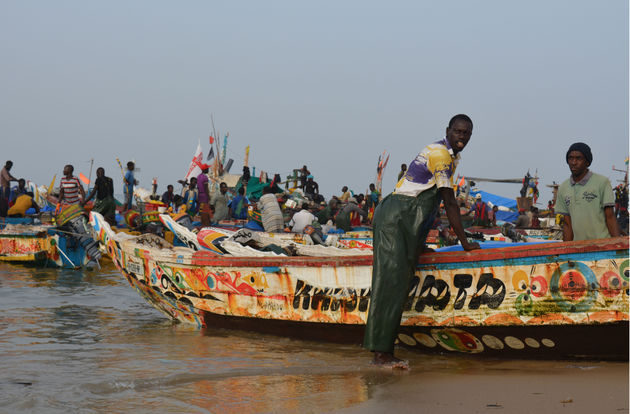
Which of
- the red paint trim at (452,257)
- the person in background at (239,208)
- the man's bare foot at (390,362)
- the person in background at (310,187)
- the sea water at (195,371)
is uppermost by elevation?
the person in background at (310,187)

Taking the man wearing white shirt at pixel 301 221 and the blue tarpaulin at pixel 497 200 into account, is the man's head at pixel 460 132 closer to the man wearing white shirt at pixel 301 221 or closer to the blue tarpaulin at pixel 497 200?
the man wearing white shirt at pixel 301 221

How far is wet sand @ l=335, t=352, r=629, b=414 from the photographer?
135 inches

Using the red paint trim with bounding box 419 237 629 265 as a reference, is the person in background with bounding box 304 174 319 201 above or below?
above

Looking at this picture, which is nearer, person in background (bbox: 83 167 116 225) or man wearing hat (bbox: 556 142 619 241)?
man wearing hat (bbox: 556 142 619 241)

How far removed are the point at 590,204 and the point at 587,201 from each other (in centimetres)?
3

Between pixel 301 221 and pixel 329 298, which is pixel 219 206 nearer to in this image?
pixel 301 221

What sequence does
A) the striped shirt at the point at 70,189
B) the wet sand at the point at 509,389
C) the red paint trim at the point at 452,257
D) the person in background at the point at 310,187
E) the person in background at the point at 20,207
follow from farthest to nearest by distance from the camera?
the person in background at the point at 310,187 → the person in background at the point at 20,207 → the striped shirt at the point at 70,189 → the red paint trim at the point at 452,257 → the wet sand at the point at 509,389

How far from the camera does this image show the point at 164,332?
6.92 meters

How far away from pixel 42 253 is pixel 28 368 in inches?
366

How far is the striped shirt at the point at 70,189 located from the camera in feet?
45.5

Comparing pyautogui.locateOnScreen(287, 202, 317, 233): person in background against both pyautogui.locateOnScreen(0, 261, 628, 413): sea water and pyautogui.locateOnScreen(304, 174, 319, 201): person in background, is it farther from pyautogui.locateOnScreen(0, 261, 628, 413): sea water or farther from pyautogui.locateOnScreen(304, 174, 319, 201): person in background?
pyautogui.locateOnScreen(304, 174, 319, 201): person in background

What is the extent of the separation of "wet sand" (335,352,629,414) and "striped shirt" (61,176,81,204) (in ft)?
36.4

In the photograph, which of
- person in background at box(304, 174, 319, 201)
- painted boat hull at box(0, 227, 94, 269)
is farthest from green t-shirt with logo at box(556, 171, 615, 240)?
person in background at box(304, 174, 319, 201)

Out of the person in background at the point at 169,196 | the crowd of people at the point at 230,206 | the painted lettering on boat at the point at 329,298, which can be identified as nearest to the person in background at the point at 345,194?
the crowd of people at the point at 230,206
